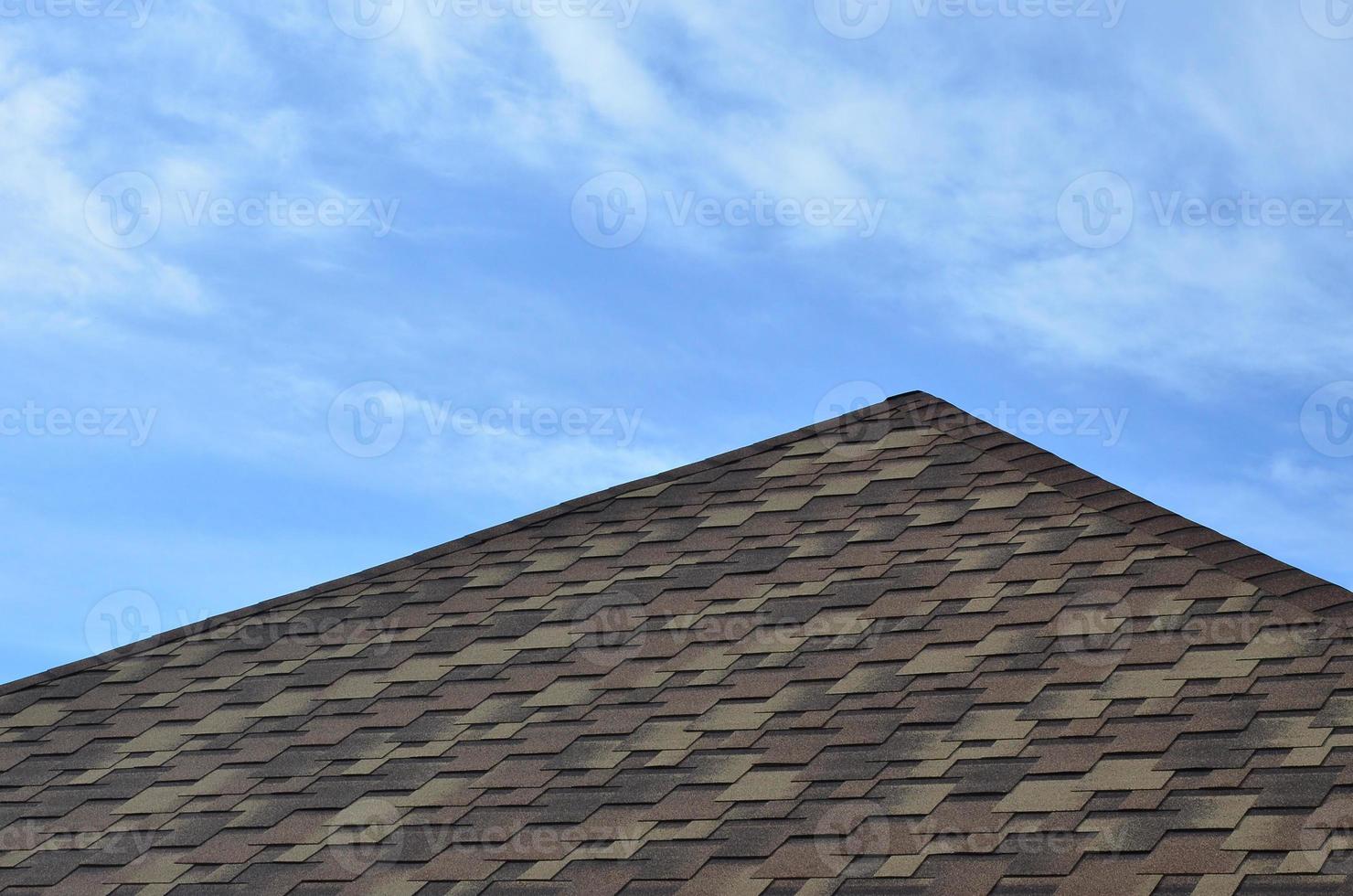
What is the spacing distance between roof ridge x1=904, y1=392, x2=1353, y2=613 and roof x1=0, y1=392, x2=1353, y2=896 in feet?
0.10

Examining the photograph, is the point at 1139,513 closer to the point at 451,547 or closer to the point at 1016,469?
the point at 1016,469

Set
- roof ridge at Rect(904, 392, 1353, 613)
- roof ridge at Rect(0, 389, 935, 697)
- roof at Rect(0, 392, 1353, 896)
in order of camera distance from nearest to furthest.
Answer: roof at Rect(0, 392, 1353, 896), roof ridge at Rect(904, 392, 1353, 613), roof ridge at Rect(0, 389, 935, 697)

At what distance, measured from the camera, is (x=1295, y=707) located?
7898 mm

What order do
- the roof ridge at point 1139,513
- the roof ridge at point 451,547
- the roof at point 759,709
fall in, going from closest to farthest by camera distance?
the roof at point 759,709 < the roof ridge at point 1139,513 < the roof ridge at point 451,547

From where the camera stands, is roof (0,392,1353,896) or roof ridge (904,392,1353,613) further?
roof ridge (904,392,1353,613)

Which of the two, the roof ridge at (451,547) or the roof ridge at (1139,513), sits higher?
the roof ridge at (451,547)

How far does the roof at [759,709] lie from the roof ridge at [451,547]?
0.10 ft

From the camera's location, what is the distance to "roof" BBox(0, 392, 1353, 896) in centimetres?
744

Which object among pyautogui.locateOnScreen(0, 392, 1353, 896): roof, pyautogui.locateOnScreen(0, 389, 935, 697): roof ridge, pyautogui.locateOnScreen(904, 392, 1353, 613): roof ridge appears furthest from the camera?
pyautogui.locateOnScreen(0, 389, 935, 697): roof ridge

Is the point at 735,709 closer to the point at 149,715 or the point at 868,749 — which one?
the point at 868,749

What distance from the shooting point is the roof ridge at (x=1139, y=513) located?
9.19 metres

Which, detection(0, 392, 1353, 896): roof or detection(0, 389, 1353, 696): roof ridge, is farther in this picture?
detection(0, 389, 1353, 696): roof ridge

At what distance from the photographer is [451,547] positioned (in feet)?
40.9

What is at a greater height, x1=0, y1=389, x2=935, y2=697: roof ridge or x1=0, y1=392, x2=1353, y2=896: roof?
x1=0, y1=389, x2=935, y2=697: roof ridge
